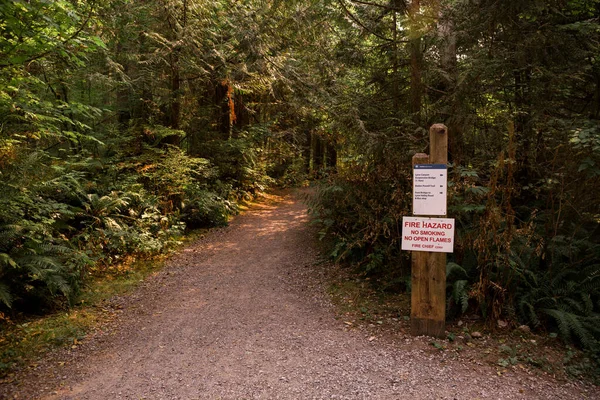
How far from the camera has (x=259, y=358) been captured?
4812 millimetres

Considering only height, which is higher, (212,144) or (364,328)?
(212,144)

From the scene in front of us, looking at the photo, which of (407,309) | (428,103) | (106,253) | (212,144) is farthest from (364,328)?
(212,144)

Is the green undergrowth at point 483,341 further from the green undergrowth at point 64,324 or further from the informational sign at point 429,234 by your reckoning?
the green undergrowth at point 64,324

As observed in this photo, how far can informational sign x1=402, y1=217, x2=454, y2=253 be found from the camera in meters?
4.97

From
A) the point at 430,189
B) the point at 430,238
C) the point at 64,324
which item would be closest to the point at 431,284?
the point at 430,238

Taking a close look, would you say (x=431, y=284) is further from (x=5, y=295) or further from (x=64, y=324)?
(x=5, y=295)

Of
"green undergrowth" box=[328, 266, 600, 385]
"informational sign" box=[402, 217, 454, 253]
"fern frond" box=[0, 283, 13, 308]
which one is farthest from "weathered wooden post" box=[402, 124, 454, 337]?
"fern frond" box=[0, 283, 13, 308]

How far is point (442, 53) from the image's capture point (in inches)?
331

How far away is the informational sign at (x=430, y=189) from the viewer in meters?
5.02

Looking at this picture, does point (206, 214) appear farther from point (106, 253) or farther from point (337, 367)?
point (337, 367)

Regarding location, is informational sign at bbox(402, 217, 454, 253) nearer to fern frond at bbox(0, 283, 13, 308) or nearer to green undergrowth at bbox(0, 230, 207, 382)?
green undergrowth at bbox(0, 230, 207, 382)

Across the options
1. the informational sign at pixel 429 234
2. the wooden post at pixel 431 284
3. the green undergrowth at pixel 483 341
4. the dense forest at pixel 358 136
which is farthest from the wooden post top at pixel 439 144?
the green undergrowth at pixel 483 341

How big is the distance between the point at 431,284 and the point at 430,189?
1338mm

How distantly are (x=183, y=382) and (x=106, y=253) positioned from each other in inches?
202
